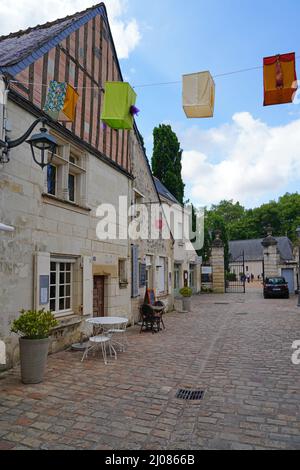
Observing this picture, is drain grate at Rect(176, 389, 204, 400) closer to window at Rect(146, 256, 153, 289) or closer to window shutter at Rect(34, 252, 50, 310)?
window shutter at Rect(34, 252, 50, 310)

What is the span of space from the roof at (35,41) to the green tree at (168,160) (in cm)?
1640

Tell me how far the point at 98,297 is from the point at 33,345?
13.3ft

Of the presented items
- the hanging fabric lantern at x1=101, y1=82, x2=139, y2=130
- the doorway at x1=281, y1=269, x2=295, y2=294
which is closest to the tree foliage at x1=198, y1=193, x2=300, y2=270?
the doorway at x1=281, y1=269, x2=295, y2=294

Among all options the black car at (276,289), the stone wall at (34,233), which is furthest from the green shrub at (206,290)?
the stone wall at (34,233)

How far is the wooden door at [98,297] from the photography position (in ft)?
28.5

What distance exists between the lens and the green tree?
25264 mm

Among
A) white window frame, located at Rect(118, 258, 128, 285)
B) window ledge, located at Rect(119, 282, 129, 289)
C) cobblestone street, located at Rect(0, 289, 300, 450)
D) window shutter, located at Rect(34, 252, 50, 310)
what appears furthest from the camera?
white window frame, located at Rect(118, 258, 128, 285)

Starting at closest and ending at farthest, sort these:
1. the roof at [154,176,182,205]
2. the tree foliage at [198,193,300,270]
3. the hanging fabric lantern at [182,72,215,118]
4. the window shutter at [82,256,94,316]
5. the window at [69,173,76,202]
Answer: the hanging fabric lantern at [182,72,215,118], the window shutter at [82,256,94,316], the window at [69,173,76,202], the roof at [154,176,182,205], the tree foliage at [198,193,300,270]

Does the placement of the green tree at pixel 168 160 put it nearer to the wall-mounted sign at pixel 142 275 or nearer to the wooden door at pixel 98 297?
the wall-mounted sign at pixel 142 275

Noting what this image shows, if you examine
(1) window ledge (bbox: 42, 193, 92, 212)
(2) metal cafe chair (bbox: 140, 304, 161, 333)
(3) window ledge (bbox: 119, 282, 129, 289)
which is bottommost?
(2) metal cafe chair (bbox: 140, 304, 161, 333)

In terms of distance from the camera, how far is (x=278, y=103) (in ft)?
18.0

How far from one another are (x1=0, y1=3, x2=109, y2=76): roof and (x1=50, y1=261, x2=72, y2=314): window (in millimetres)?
3706
